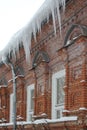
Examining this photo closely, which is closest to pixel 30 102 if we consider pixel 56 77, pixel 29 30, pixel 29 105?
pixel 29 105

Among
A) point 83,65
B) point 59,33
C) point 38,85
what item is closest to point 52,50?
point 59,33

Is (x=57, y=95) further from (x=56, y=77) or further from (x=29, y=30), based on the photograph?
(x=29, y=30)

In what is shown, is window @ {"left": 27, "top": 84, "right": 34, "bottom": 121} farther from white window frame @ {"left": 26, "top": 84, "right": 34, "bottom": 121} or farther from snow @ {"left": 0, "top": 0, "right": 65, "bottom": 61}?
snow @ {"left": 0, "top": 0, "right": 65, "bottom": 61}

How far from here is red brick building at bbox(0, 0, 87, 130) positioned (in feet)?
31.5

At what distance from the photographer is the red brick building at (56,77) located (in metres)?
9.60

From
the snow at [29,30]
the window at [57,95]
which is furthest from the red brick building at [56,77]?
the snow at [29,30]

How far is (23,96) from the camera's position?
15.0 meters

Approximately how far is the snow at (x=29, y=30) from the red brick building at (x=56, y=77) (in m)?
0.18

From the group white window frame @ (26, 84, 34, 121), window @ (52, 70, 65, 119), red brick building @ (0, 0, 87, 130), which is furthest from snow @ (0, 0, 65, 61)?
window @ (52, 70, 65, 119)

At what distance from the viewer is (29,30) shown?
43.2 feet

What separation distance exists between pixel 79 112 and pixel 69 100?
101 centimetres

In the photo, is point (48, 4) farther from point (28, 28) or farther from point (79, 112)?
point (79, 112)

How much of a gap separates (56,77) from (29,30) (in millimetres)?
2312

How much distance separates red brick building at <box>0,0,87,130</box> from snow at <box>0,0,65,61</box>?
180 mm
